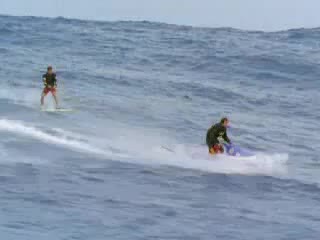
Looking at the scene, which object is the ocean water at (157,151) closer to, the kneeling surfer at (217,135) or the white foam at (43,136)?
the white foam at (43,136)

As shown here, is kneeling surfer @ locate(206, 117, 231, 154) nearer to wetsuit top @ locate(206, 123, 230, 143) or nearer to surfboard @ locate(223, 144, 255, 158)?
wetsuit top @ locate(206, 123, 230, 143)

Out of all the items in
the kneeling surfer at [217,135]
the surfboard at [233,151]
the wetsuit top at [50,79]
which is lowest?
the surfboard at [233,151]

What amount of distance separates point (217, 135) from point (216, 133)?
3.2 inches

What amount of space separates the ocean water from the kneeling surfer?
0.37 m

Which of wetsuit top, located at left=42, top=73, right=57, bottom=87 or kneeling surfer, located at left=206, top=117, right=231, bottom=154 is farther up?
wetsuit top, located at left=42, top=73, right=57, bottom=87

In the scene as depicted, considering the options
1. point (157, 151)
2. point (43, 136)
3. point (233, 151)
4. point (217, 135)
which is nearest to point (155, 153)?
point (157, 151)

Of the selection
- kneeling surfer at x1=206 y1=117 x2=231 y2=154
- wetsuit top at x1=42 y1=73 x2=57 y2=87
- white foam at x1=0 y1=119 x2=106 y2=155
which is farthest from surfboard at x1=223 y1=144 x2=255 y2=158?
wetsuit top at x1=42 y1=73 x2=57 y2=87

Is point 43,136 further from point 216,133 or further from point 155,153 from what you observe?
point 216,133

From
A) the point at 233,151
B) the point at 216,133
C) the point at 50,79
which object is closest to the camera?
the point at 216,133

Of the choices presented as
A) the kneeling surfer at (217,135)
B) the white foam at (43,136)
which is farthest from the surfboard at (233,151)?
the white foam at (43,136)

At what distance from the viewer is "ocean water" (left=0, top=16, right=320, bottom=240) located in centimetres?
1525

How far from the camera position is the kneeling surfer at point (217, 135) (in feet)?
A: 70.0

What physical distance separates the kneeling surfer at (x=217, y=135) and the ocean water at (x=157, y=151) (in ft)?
1.21

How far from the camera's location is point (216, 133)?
2138 cm
